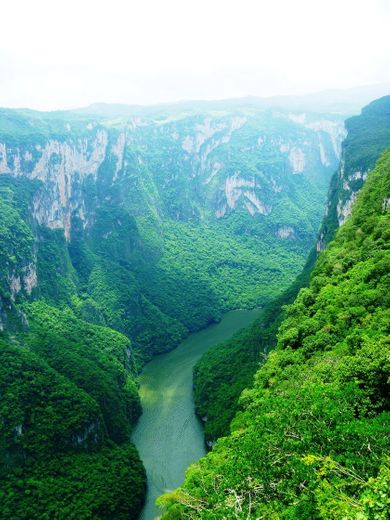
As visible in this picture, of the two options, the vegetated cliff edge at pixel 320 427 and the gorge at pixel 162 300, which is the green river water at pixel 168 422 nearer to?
the gorge at pixel 162 300

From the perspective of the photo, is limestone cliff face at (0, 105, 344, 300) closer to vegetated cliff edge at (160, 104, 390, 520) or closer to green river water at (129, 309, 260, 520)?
green river water at (129, 309, 260, 520)

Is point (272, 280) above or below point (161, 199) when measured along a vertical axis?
below

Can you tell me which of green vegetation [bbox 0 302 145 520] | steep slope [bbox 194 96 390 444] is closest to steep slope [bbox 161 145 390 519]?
steep slope [bbox 194 96 390 444]

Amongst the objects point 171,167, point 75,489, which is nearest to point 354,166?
point 75,489

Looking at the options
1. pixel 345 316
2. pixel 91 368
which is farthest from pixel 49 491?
pixel 345 316

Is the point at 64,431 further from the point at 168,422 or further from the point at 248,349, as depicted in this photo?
the point at 248,349

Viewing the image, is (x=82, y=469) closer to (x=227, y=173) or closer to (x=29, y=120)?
(x=29, y=120)

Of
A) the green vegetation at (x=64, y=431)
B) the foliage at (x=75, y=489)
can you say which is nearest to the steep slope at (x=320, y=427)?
the foliage at (x=75, y=489)
